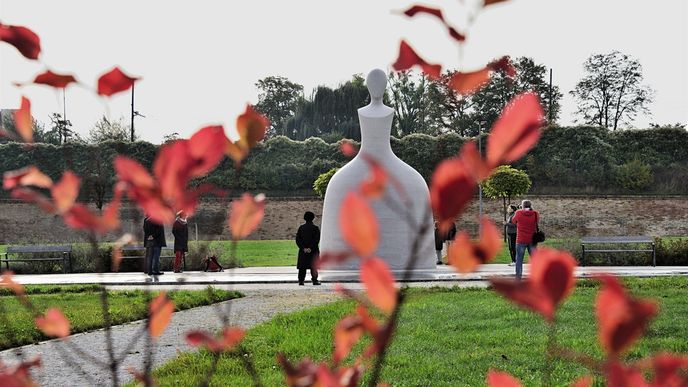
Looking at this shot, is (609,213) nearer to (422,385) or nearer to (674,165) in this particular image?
(674,165)

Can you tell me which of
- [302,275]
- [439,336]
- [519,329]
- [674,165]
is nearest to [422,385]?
[439,336]

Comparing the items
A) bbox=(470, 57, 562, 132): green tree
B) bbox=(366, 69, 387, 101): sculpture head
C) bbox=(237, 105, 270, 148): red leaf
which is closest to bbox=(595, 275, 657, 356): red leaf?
bbox=(237, 105, 270, 148): red leaf

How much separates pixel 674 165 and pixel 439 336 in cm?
3956

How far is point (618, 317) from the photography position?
828 mm

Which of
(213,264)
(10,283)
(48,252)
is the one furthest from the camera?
(48,252)

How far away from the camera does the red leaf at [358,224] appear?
2.90 ft

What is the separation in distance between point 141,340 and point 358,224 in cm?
771

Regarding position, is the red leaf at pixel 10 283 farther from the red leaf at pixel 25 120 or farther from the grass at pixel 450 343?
the grass at pixel 450 343

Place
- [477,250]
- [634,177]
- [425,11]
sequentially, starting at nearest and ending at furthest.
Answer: [477,250]
[425,11]
[634,177]

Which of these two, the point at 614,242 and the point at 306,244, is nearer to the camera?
the point at 306,244

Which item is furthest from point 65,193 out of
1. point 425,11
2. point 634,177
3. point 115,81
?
point 634,177

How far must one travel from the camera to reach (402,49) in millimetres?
1189

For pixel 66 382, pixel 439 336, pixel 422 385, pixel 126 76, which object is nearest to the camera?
pixel 126 76

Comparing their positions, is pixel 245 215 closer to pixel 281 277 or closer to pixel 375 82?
pixel 281 277
